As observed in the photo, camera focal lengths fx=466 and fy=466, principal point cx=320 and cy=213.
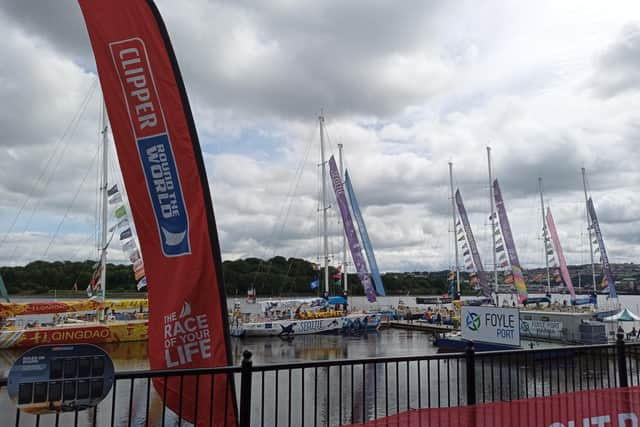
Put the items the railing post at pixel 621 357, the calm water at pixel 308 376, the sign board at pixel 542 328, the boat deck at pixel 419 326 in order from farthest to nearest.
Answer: the boat deck at pixel 419 326
the sign board at pixel 542 328
the calm water at pixel 308 376
the railing post at pixel 621 357

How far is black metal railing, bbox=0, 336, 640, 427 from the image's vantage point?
4180 mm

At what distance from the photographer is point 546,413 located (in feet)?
13.9

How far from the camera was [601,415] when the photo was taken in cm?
440

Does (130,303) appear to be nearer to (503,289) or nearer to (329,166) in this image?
(329,166)

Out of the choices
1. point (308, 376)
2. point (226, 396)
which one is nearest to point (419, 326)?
point (308, 376)

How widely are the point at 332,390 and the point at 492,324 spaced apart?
9.13m

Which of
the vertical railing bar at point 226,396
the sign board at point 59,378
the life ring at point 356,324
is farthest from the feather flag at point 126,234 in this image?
the sign board at point 59,378

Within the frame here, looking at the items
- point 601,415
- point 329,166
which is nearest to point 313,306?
point 329,166

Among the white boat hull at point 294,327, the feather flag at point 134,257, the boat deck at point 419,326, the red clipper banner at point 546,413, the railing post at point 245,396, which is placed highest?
the feather flag at point 134,257

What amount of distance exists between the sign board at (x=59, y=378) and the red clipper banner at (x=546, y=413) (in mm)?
2010

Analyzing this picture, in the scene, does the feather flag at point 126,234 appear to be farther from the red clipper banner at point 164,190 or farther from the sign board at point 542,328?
the red clipper banner at point 164,190

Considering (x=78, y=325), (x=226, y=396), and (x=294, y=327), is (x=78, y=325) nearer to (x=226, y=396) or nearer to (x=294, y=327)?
(x=294, y=327)

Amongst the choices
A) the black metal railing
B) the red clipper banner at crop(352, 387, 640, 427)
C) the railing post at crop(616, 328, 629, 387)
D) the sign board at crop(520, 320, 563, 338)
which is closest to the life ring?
the sign board at crop(520, 320, 563, 338)

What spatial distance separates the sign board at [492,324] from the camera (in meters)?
20.3
